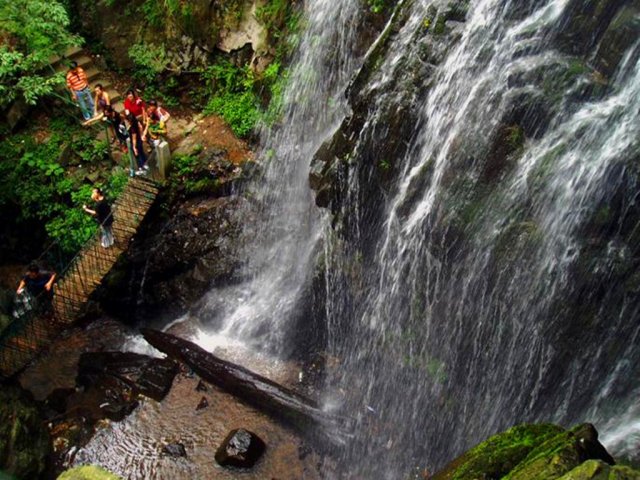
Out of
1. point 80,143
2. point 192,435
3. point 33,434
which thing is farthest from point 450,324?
point 80,143

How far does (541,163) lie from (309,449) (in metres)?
7.30

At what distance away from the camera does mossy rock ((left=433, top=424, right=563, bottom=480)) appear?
7273 millimetres

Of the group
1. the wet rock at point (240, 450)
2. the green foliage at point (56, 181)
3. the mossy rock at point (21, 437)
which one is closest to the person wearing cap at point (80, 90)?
the green foliage at point (56, 181)

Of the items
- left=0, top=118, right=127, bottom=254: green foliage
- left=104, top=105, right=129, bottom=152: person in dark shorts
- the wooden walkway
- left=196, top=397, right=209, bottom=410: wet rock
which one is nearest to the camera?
the wooden walkway

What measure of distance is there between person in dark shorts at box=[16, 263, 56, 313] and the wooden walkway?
0.83ft

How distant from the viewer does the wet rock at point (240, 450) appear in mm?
11375

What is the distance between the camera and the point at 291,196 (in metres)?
15.3

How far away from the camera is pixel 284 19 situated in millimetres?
15648

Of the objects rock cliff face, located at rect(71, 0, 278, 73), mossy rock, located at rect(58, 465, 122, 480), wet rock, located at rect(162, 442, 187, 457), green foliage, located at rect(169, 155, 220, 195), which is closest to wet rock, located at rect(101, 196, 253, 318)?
green foliage, located at rect(169, 155, 220, 195)

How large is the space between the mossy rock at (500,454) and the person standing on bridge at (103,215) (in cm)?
924

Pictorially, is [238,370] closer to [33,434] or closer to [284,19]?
[33,434]

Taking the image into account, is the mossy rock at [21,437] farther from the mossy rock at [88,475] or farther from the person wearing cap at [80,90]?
the person wearing cap at [80,90]

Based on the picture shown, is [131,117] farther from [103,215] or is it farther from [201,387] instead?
[201,387]

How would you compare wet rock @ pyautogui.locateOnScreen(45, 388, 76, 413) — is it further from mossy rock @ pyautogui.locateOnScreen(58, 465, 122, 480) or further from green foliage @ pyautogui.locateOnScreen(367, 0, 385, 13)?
green foliage @ pyautogui.locateOnScreen(367, 0, 385, 13)
